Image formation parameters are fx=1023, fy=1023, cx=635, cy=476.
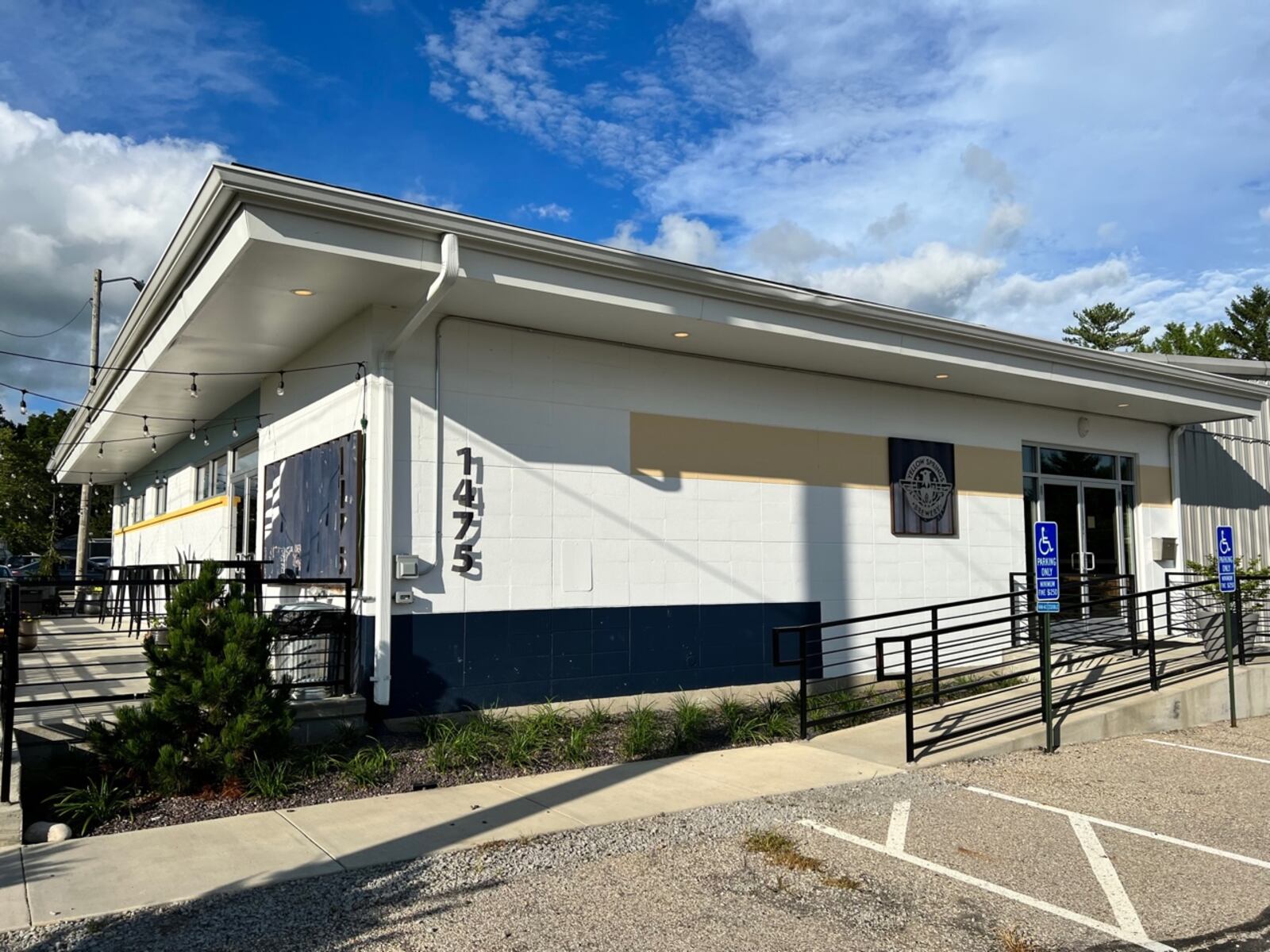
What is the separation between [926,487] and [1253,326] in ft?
147

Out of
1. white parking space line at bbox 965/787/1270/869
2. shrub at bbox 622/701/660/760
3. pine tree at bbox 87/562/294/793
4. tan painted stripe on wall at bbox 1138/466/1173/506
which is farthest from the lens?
tan painted stripe on wall at bbox 1138/466/1173/506

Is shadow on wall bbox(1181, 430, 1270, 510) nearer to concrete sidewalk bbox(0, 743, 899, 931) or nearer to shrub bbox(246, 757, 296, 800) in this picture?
concrete sidewalk bbox(0, 743, 899, 931)

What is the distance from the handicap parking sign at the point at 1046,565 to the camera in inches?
348

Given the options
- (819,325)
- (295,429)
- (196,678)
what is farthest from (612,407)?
(196,678)

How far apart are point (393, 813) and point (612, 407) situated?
4923mm

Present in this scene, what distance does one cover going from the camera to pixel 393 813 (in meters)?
6.73

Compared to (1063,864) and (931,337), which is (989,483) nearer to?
(931,337)

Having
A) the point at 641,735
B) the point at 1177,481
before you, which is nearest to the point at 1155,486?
the point at 1177,481

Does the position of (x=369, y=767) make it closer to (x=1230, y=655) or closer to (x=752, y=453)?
(x=752, y=453)

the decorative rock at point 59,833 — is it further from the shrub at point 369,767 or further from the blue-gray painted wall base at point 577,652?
the blue-gray painted wall base at point 577,652

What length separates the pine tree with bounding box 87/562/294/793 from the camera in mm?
6969

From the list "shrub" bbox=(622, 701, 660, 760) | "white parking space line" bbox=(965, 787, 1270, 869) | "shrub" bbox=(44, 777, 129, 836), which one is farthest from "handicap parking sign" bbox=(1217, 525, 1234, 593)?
"shrub" bbox=(44, 777, 129, 836)

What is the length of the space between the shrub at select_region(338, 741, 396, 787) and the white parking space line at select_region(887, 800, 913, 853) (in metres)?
3.61

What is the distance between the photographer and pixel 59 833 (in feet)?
20.3
